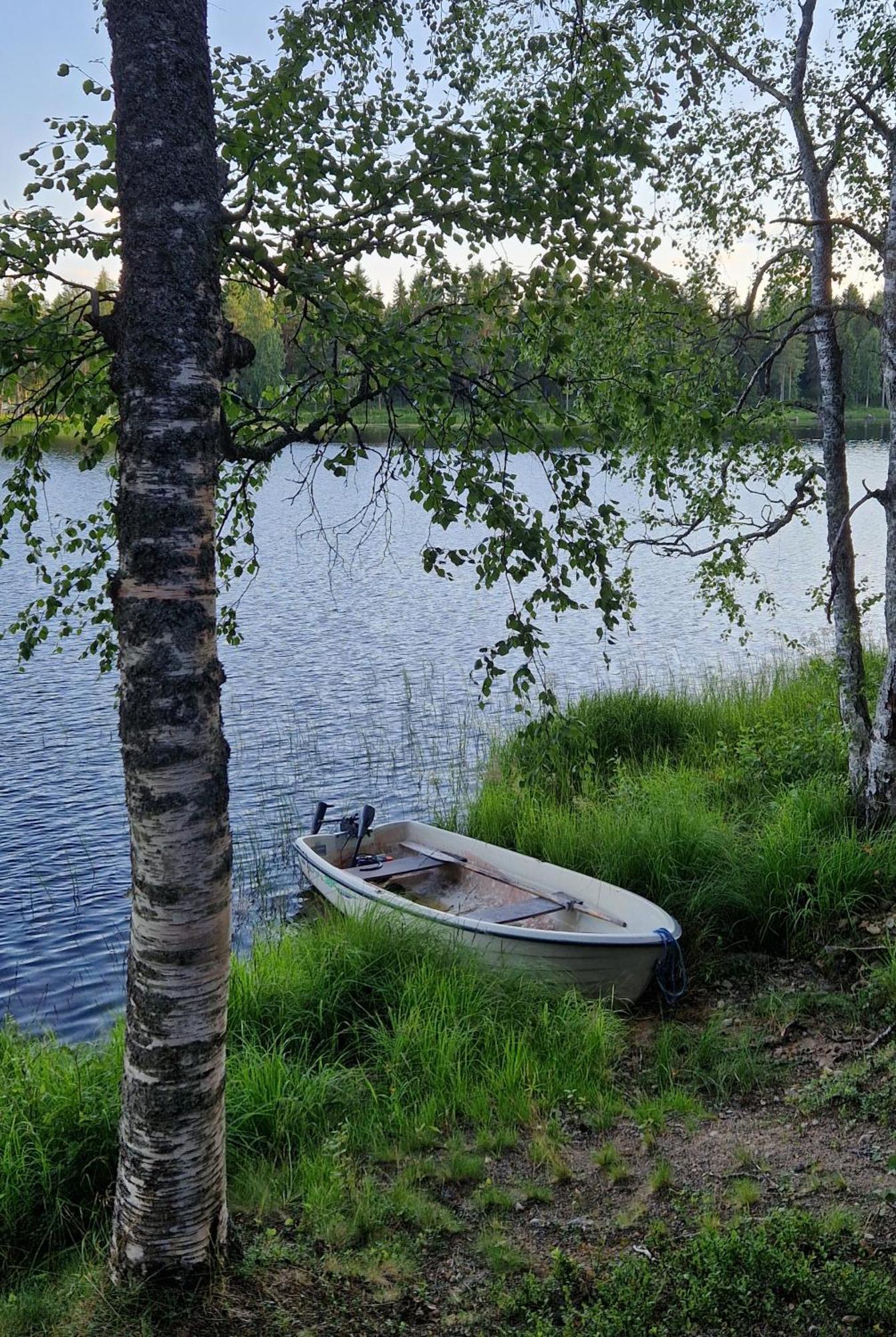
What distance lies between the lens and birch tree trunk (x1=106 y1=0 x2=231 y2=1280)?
3383mm

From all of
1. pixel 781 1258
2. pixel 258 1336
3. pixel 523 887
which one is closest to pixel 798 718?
pixel 523 887

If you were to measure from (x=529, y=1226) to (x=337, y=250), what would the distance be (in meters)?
4.00

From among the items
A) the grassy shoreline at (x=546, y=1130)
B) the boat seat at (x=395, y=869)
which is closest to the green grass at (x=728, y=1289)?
the grassy shoreline at (x=546, y=1130)

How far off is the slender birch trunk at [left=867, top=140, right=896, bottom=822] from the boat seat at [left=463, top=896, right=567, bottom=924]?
2.52 m

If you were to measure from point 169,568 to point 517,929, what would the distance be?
15.9 feet

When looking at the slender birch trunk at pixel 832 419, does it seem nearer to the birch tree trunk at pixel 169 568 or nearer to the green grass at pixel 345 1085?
the green grass at pixel 345 1085

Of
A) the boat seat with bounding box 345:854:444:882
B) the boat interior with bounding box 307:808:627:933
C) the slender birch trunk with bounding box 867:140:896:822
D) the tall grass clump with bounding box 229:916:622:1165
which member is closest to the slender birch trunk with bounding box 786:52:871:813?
the slender birch trunk with bounding box 867:140:896:822

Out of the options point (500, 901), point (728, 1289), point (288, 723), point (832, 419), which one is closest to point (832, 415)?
point (832, 419)

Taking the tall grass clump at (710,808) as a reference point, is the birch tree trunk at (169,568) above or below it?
above

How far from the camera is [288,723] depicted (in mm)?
16172

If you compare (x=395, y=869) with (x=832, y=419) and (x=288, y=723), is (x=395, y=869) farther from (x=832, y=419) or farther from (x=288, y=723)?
(x=288, y=723)

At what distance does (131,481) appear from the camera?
133 inches

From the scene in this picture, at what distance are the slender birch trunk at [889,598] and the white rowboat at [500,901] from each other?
1.95 meters

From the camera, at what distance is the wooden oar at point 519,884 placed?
322 inches
